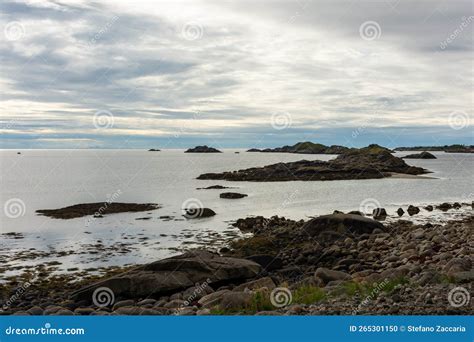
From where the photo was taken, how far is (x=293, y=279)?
17062mm

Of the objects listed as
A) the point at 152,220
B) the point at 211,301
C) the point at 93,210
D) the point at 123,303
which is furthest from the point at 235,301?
the point at 93,210

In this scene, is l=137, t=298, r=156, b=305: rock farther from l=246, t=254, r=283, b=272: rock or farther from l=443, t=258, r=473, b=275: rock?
l=443, t=258, r=473, b=275: rock

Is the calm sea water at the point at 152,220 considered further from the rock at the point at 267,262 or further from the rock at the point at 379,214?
the rock at the point at 267,262

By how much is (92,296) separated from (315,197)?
120 ft

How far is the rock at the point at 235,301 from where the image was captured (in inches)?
399

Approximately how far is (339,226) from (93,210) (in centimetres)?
2386

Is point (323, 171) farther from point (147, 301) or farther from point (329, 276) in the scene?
point (147, 301)

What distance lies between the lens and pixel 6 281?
62.3 ft

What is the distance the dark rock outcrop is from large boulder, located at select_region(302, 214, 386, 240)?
19.9 meters

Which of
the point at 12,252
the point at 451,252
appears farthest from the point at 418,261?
the point at 12,252

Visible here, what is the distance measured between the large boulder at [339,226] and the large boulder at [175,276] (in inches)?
336

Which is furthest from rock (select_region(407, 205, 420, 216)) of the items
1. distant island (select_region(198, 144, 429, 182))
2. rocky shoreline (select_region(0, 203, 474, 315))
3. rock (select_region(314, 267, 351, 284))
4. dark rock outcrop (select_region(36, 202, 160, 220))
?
distant island (select_region(198, 144, 429, 182))

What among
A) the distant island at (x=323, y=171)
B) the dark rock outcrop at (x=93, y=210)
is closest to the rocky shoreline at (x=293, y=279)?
the dark rock outcrop at (x=93, y=210)

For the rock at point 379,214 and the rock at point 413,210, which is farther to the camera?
the rock at point 413,210
